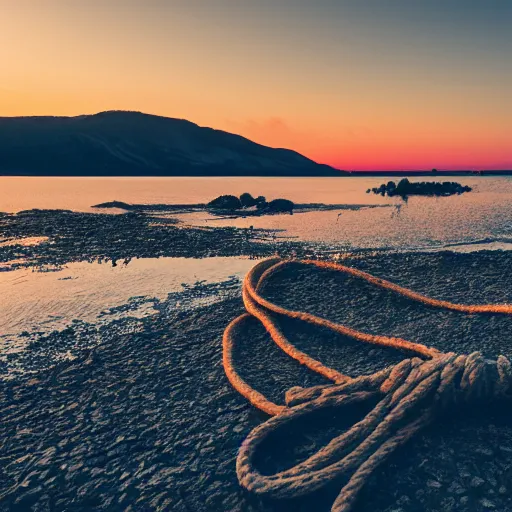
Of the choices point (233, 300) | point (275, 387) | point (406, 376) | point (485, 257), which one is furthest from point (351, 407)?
point (485, 257)

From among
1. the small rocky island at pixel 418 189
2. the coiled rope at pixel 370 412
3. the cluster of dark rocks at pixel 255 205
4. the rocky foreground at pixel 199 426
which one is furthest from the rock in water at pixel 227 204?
the coiled rope at pixel 370 412

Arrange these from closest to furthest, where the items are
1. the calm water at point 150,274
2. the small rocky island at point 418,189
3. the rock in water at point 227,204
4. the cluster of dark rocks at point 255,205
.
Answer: the calm water at point 150,274
the cluster of dark rocks at point 255,205
the rock in water at point 227,204
the small rocky island at point 418,189

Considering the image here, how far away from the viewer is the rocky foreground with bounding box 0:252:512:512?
3918 mm

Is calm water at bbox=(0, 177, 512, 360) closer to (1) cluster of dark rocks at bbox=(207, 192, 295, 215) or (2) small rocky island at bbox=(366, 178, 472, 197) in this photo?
(1) cluster of dark rocks at bbox=(207, 192, 295, 215)

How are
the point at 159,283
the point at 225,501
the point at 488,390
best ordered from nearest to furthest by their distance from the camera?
1. the point at 225,501
2. the point at 488,390
3. the point at 159,283

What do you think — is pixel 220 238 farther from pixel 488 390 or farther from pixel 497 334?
pixel 488 390

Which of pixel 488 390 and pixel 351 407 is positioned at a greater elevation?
pixel 488 390

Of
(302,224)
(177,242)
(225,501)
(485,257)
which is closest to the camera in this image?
(225,501)

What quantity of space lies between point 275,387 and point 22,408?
10.5 feet

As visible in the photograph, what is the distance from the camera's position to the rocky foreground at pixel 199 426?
392 cm

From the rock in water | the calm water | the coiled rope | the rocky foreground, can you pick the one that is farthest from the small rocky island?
the coiled rope

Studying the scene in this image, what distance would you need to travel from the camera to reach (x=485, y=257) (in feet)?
43.5

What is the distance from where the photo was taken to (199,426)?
16.3 feet

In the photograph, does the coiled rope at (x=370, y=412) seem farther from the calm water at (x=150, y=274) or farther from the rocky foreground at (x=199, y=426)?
the calm water at (x=150, y=274)
